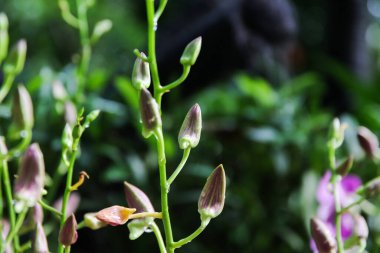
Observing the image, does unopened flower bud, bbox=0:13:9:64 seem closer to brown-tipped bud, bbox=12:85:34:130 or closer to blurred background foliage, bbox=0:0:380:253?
brown-tipped bud, bbox=12:85:34:130

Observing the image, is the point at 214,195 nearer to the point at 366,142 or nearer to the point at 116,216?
the point at 116,216

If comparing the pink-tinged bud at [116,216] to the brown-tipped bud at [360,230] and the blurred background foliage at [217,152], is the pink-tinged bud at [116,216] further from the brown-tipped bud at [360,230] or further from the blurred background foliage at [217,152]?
the blurred background foliage at [217,152]

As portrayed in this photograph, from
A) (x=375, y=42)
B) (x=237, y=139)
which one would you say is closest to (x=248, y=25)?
(x=237, y=139)

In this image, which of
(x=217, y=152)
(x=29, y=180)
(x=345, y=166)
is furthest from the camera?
(x=217, y=152)

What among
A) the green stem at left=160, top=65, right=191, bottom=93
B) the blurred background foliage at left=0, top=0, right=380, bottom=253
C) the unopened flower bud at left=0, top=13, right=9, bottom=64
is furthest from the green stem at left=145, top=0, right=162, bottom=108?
the blurred background foliage at left=0, top=0, right=380, bottom=253

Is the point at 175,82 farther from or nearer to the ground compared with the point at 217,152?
farther from the ground

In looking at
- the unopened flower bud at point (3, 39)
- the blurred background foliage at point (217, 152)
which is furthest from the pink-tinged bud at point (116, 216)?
the blurred background foliage at point (217, 152)

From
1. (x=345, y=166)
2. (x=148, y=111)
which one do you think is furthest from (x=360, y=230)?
(x=148, y=111)
